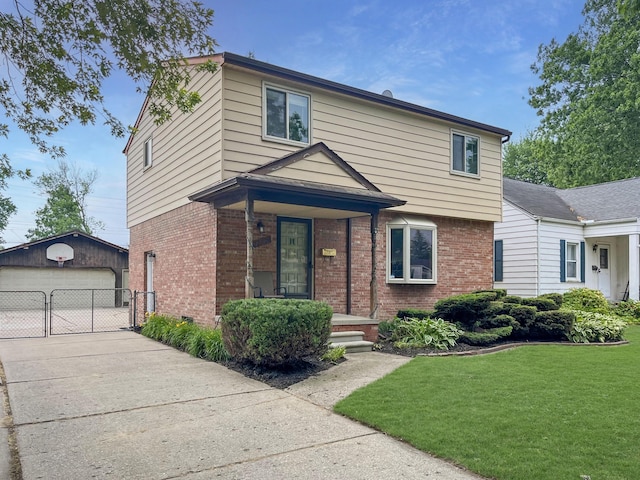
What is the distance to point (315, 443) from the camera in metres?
4.45

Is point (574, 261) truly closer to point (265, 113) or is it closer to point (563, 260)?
point (563, 260)

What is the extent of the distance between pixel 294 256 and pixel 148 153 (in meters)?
5.73

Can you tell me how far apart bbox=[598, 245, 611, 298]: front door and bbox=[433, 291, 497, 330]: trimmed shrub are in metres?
10.6

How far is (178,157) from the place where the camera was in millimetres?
11602

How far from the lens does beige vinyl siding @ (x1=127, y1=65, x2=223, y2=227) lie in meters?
9.83

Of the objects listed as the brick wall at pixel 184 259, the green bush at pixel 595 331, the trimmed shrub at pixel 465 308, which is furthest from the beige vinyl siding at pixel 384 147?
the green bush at pixel 595 331

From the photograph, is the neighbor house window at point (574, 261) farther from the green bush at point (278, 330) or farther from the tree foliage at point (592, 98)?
the green bush at point (278, 330)

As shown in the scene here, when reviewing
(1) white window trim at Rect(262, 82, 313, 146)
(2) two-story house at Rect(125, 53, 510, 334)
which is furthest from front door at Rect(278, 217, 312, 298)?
(1) white window trim at Rect(262, 82, 313, 146)

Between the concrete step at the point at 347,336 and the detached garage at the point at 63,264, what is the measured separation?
20195mm

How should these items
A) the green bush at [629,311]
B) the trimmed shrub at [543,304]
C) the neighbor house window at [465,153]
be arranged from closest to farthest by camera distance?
the trimmed shrub at [543,304]
the neighbor house window at [465,153]
the green bush at [629,311]

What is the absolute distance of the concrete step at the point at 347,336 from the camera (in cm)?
905

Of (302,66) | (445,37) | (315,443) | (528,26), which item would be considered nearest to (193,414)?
(315,443)

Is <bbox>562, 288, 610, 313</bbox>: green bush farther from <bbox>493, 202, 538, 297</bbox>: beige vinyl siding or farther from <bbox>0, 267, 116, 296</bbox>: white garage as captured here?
<bbox>0, 267, 116, 296</bbox>: white garage

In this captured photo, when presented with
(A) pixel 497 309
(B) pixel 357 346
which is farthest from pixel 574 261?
(B) pixel 357 346
